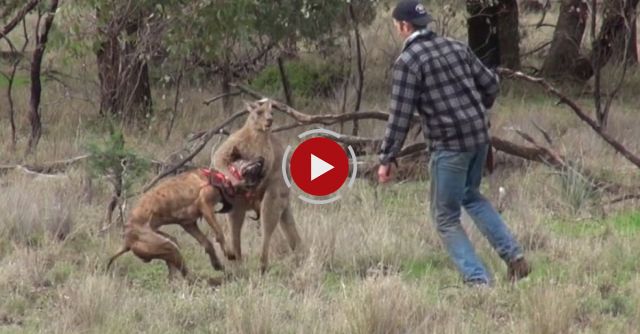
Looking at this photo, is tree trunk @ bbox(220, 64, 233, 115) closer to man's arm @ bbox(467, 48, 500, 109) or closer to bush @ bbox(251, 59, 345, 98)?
bush @ bbox(251, 59, 345, 98)

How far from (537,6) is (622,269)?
22412mm

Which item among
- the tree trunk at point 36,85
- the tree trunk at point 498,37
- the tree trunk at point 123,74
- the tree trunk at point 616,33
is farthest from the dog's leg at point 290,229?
the tree trunk at point 498,37

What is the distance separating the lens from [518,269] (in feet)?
29.0

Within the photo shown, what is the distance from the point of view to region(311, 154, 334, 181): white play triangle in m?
11.0

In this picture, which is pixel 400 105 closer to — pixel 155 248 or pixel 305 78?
pixel 155 248

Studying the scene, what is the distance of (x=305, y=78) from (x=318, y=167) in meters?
9.94

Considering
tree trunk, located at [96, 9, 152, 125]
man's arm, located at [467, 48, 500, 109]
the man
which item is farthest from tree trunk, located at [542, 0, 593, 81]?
the man

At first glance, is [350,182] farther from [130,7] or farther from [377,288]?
[377,288]

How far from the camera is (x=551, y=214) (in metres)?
11.5

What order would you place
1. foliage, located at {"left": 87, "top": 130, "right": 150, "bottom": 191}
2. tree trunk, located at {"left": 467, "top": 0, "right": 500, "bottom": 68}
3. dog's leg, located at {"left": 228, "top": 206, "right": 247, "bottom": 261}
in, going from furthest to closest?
tree trunk, located at {"left": 467, "top": 0, "right": 500, "bottom": 68} → foliage, located at {"left": 87, "top": 130, "right": 150, "bottom": 191} → dog's leg, located at {"left": 228, "top": 206, "right": 247, "bottom": 261}

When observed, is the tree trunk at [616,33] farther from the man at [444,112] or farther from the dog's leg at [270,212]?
the man at [444,112]

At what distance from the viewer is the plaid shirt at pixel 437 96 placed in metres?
8.36

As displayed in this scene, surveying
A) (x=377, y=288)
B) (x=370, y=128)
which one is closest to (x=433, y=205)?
(x=377, y=288)

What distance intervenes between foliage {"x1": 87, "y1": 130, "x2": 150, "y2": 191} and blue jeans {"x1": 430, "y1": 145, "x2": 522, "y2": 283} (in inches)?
136
